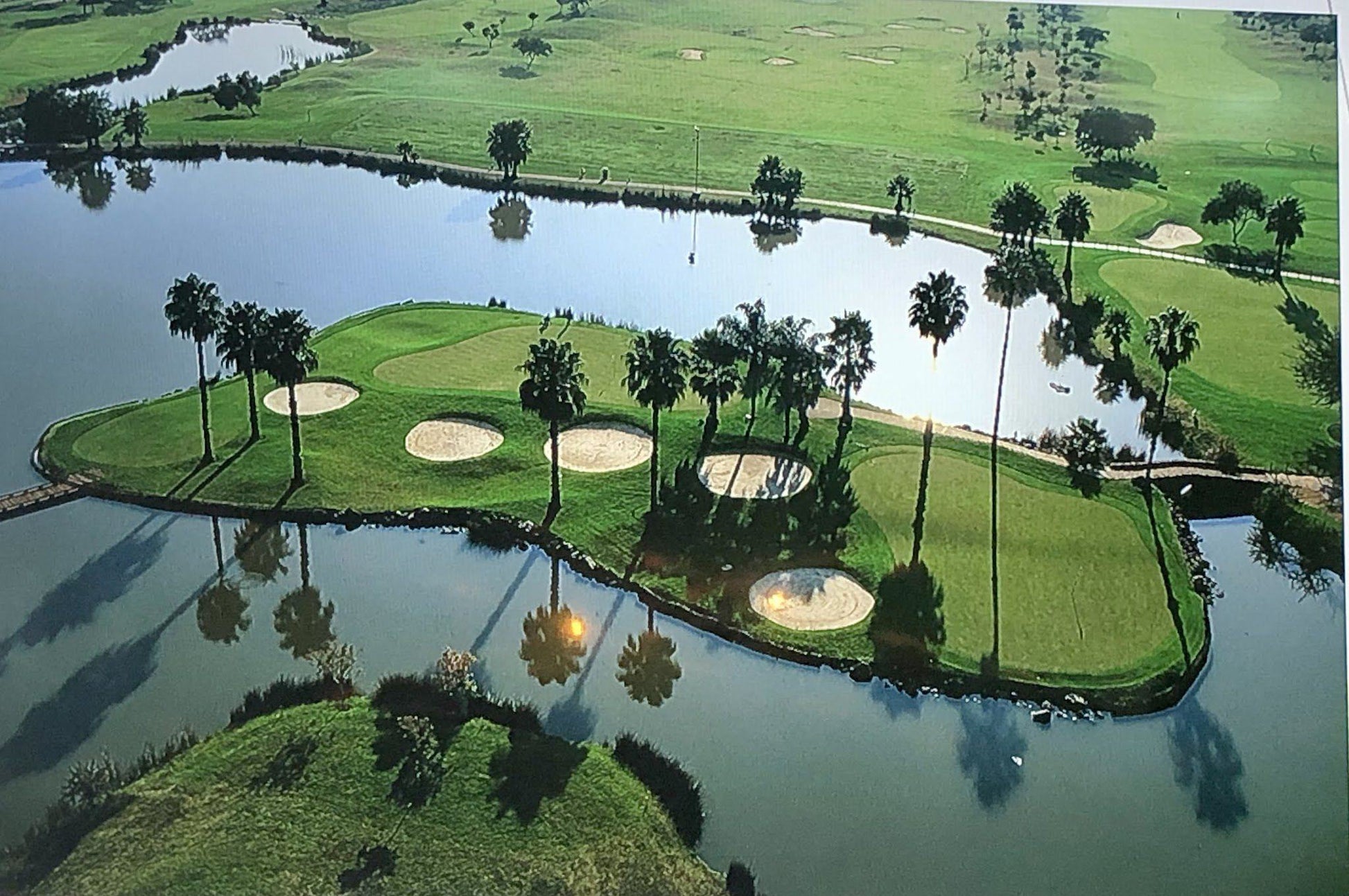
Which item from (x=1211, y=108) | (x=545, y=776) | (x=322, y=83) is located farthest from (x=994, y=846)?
(x=322, y=83)

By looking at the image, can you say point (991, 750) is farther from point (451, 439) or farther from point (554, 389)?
point (451, 439)

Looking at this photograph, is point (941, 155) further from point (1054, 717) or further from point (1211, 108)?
point (1054, 717)

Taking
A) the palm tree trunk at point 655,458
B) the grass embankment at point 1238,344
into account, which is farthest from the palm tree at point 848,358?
the grass embankment at point 1238,344

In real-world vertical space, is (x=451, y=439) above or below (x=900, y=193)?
below

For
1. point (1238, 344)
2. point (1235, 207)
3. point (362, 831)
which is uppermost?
point (1235, 207)

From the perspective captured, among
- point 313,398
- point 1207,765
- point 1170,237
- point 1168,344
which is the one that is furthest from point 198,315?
point 1170,237

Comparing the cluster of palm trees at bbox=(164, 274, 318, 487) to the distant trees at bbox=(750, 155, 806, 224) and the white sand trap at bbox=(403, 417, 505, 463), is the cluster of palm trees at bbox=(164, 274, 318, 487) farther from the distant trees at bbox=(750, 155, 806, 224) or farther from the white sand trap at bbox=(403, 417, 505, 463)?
the distant trees at bbox=(750, 155, 806, 224)
